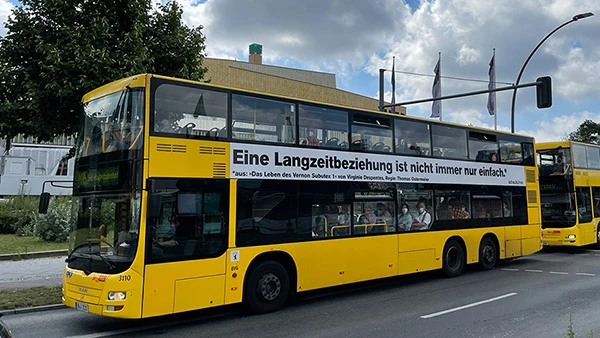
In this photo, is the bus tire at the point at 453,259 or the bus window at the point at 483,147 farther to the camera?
the bus window at the point at 483,147

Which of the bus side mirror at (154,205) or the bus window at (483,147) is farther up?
the bus window at (483,147)

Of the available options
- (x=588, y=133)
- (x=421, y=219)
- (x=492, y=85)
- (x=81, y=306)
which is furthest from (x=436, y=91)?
(x=588, y=133)

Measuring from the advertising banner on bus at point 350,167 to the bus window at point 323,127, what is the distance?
0.19 m

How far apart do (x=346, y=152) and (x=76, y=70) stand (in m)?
6.25

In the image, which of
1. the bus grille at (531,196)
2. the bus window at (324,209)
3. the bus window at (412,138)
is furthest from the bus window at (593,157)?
the bus window at (324,209)

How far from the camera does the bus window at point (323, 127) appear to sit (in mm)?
9172

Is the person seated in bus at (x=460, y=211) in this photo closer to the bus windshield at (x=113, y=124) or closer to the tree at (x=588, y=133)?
the bus windshield at (x=113, y=124)

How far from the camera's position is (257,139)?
8398 millimetres

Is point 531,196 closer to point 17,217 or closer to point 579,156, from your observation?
point 579,156

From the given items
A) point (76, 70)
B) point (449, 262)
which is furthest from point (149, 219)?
point (449, 262)

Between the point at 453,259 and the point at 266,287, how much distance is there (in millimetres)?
6219

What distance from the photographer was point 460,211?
40.6 ft

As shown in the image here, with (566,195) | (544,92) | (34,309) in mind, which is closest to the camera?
(34,309)

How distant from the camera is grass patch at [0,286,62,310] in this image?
8695mm
